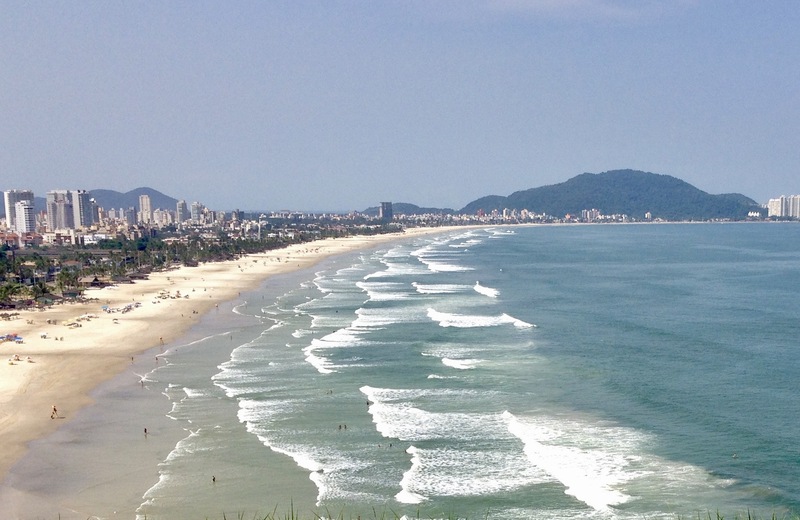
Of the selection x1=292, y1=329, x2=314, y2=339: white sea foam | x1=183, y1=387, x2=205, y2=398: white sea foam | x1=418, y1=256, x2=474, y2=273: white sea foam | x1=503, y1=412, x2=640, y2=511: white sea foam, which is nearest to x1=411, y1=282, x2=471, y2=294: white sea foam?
x1=418, y1=256, x2=474, y2=273: white sea foam

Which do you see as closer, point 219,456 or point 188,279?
point 219,456

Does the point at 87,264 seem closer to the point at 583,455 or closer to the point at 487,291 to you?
the point at 487,291

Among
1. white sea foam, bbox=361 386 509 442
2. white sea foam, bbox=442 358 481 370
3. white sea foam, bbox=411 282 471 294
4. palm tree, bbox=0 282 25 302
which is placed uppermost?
palm tree, bbox=0 282 25 302

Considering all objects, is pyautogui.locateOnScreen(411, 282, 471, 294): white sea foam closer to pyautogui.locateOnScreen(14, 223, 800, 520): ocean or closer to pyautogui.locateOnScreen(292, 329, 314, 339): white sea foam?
pyautogui.locateOnScreen(14, 223, 800, 520): ocean

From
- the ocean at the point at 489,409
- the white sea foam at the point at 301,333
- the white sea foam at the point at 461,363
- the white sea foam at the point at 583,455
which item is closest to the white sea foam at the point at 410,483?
the ocean at the point at 489,409

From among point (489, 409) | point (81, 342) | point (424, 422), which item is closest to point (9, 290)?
point (81, 342)

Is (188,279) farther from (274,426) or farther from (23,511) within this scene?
(23,511)

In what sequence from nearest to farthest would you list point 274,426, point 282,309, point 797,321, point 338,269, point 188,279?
point 274,426 < point 797,321 < point 282,309 < point 188,279 < point 338,269

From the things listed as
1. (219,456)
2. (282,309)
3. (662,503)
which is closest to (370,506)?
(219,456)
